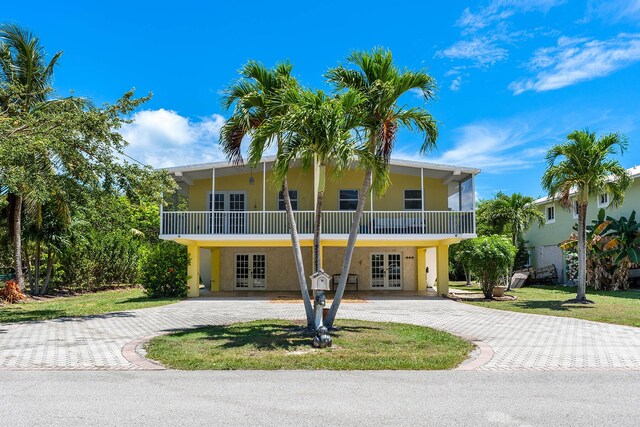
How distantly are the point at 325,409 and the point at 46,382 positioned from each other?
359 centimetres

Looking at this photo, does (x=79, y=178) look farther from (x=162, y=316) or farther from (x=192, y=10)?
(x=192, y=10)

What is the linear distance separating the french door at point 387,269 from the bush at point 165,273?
8.36 metres

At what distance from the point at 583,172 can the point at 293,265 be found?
12.2 metres

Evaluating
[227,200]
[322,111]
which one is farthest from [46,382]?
[227,200]

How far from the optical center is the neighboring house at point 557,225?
2411cm

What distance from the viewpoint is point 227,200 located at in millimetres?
21844

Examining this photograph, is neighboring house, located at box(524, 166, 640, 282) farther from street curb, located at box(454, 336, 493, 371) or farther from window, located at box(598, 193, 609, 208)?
street curb, located at box(454, 336, 493, 371)

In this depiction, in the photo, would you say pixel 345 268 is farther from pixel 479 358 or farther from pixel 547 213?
pixel 547 213

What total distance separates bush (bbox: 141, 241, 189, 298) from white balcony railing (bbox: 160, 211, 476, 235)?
1.08 metres

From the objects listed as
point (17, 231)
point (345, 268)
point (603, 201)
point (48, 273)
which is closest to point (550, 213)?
point (603, 201)

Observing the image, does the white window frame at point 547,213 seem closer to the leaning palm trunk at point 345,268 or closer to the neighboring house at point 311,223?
the neighboring house at point 311,223

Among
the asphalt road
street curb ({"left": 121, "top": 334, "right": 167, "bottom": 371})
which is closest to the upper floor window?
the asphalt road

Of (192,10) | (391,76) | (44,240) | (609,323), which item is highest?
(192,10)

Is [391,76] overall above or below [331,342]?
above
